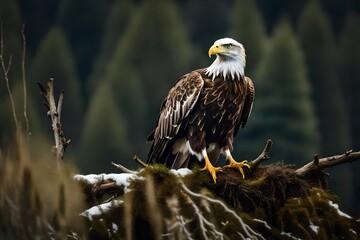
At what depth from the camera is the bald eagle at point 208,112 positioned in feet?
29.3

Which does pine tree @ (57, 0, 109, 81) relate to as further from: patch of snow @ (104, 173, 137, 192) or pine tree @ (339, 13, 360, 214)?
patch of snow @ (104, 173, 137, 192)

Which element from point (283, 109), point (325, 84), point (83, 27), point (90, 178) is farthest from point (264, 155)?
point (83, 27)

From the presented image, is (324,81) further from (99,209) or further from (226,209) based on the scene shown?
(99,209)

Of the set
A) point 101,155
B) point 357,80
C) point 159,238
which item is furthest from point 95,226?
point 357,80

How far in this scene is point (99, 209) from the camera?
6953 millimetres

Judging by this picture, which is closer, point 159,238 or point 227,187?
point 159,238

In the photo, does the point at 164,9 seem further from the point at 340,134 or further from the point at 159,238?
the point at 159,238

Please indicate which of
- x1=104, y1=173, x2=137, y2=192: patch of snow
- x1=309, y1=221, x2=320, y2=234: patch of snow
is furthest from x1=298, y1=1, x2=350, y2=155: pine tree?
x1=104, y1=173, x2=137, y2=192: patch of snow

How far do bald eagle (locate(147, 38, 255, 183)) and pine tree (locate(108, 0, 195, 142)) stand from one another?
4097cm

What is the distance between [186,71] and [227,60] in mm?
43597

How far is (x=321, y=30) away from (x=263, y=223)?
49.7 meters

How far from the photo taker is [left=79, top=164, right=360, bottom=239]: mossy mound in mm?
6836

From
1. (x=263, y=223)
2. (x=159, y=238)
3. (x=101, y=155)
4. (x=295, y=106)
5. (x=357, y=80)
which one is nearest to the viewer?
(x=159, y=238)

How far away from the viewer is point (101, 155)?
140ft
